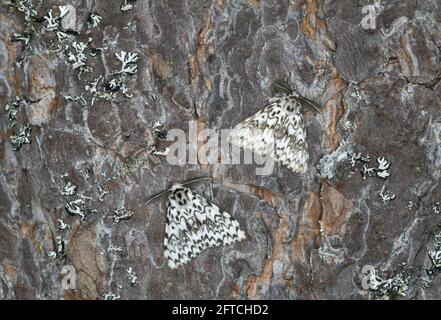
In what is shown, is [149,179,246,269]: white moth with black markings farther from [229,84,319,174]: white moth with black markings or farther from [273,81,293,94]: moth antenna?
[273,81,293,94]: moth antenna

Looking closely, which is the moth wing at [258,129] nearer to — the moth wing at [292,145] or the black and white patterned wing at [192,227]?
the moth wing at [292,145]

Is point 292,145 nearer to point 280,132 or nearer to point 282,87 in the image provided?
point 280,132

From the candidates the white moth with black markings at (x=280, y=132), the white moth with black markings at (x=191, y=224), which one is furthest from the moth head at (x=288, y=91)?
the white moth with black markings at (x=191, y=224)

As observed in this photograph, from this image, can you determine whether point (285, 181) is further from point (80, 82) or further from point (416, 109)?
point (80, 82)

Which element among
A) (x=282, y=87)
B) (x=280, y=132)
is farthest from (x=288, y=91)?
(x=280, y=132)

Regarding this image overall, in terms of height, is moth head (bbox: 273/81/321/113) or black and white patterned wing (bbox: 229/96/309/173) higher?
moth head (bbox: 273/81/321/113)

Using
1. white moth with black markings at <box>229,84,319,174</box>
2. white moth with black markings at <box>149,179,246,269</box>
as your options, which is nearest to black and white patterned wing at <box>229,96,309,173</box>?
white moth with black markings at <box>229,84,319,174</box>

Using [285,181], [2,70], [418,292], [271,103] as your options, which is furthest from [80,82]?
[418,292]
